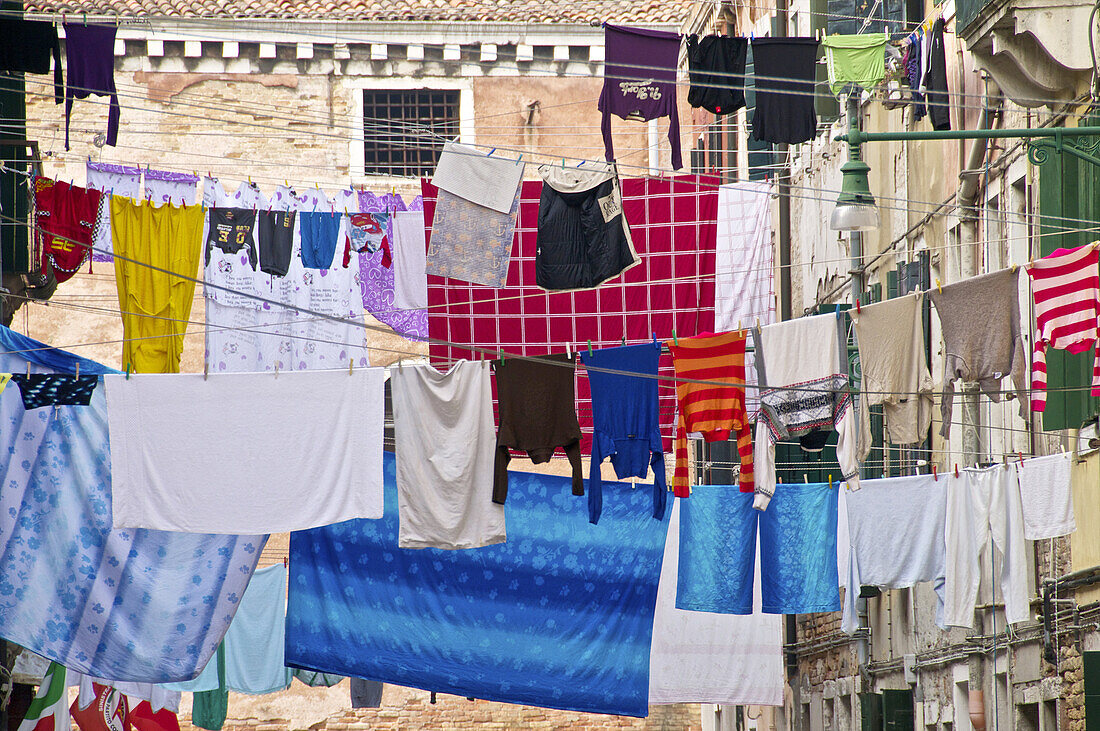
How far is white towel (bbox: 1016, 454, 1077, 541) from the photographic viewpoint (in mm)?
12414

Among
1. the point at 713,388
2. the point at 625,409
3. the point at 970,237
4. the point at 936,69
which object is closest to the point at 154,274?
the point at 625,409

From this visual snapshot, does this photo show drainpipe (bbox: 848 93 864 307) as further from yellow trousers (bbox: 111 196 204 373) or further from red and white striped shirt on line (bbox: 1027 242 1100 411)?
red and white striped shirt on line (bbox: 1027 242 1100 411)

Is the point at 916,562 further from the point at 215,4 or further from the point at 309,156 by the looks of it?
the point at 215,4

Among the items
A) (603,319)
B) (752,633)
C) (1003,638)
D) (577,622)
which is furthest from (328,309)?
(1003,638)

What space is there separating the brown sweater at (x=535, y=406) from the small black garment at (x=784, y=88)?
2878mm

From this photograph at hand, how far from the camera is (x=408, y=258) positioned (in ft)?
52.6

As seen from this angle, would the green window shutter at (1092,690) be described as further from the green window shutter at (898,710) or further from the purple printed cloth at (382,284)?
the purple printed cloth at (382,284)

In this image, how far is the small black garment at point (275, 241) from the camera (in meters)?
15.6

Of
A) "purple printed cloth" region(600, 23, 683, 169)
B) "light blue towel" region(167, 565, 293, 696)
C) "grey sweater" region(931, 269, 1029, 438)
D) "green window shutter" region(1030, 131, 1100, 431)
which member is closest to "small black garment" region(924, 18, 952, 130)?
"green window shutter" region(1030, 131, 1100, 431)

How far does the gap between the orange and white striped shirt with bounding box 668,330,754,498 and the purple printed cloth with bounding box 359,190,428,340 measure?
4.03 meters

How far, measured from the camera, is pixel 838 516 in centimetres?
1441

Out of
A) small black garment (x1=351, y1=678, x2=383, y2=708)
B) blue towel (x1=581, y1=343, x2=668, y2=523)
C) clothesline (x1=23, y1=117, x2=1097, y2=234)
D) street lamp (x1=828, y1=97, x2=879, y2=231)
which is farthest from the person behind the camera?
small black garment (x1=351, y1=678, x2=383, y2=708)

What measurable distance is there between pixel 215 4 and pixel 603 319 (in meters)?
13.4

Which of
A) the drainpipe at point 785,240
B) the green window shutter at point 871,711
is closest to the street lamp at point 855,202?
the green window shutter at point 871,711
